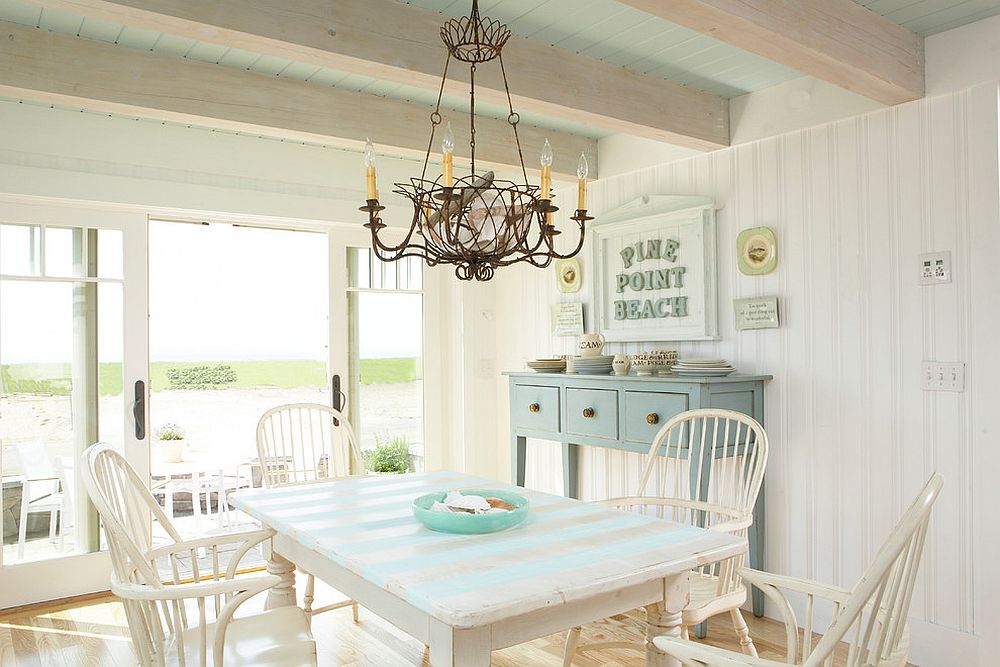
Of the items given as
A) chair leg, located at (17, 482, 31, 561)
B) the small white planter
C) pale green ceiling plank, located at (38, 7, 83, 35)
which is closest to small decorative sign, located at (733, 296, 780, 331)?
pale green ceiling plank, located at (38, 7, 83, 35)

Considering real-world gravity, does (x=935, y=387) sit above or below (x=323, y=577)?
above

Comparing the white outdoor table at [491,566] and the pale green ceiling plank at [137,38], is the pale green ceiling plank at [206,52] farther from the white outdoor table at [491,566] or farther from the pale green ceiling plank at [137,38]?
the white outdoor table at [491,566]

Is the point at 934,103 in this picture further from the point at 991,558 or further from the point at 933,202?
the point at 991,558

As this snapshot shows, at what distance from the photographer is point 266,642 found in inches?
75.1

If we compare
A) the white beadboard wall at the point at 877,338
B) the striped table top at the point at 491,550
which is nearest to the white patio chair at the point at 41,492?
the striped table top at the point at 491,550

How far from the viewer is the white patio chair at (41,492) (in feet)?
11.4

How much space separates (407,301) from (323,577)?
2.82m

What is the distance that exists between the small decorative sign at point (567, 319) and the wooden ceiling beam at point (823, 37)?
1.91m

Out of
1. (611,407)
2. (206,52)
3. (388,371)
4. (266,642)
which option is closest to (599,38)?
(206,52)

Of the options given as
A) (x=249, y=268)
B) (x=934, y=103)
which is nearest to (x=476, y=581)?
(x=934, y=103)

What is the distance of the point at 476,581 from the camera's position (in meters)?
1.53

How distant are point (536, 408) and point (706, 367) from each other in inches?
40.2

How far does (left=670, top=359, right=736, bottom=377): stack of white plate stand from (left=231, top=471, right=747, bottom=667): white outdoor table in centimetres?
118

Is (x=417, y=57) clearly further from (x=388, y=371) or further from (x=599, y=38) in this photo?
(x=388, y=371)
